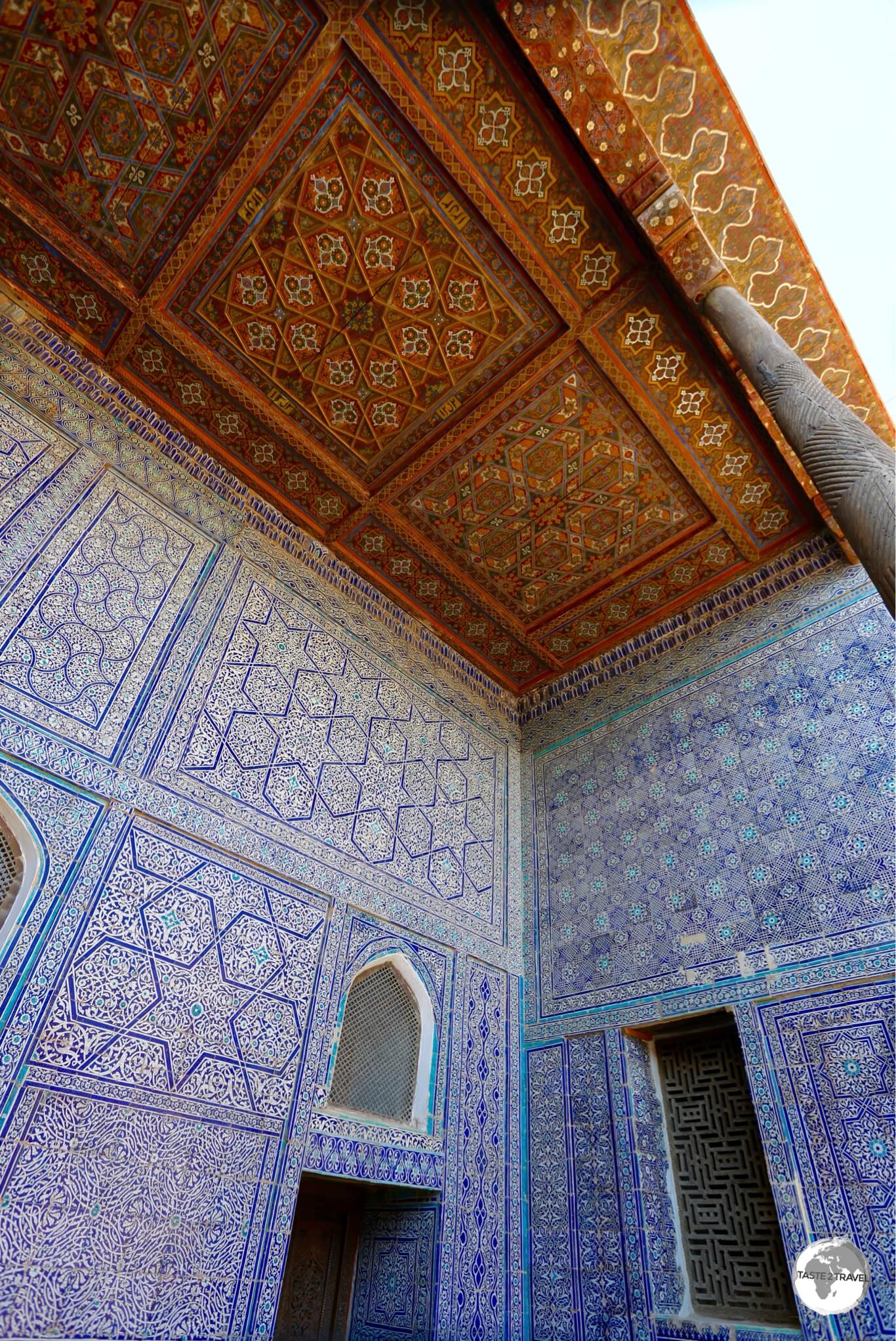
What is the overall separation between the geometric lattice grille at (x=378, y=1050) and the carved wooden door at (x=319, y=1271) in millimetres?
668

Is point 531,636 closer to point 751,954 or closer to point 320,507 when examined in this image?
Answer: point 320,507

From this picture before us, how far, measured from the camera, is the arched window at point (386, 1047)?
13.4ft

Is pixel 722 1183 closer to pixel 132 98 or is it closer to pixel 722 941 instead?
pixel 722 941

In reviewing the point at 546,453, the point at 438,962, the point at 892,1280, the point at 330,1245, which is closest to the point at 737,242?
the point at 546,453

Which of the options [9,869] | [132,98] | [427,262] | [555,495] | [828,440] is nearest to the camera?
[828,440]

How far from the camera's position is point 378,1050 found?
170 inches

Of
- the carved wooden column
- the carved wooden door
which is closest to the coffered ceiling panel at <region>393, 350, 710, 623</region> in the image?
the carved wooden column

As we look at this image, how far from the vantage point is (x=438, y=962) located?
484 centimetres

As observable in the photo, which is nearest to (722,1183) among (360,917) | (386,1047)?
(386,1047)

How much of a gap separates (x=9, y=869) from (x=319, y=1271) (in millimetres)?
2946

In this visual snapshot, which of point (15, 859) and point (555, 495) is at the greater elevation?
point (555, 495)

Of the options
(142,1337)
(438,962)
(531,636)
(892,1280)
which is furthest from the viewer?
(531,636)

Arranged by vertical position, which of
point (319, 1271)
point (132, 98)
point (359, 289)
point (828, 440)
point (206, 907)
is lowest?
point (319, 1271)

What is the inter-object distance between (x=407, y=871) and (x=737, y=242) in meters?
4.11
